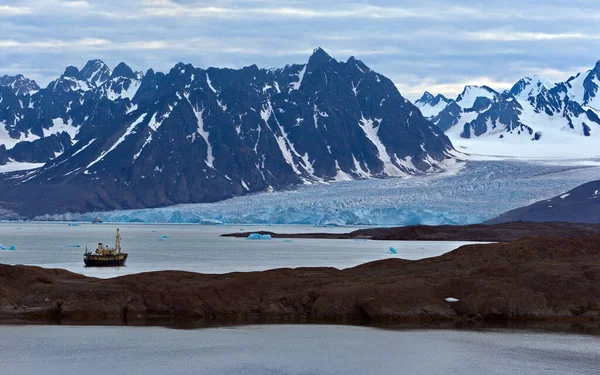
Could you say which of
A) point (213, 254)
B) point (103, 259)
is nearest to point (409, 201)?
point (213, 254)

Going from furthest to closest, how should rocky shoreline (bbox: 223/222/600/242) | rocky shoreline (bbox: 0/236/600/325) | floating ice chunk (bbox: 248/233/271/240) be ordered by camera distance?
floating ice chunk (bbox: 248/233/271/240) < rocky shoreline (bbox: 223/222/600/242) < rocky shoreline (bbox: 0/236/600/325)

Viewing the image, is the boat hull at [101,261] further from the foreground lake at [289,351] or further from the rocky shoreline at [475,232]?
the rocky shoreline at [475,232]

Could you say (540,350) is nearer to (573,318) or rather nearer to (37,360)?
(573,318)

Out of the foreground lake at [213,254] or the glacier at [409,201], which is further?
the glacier at [409,201]

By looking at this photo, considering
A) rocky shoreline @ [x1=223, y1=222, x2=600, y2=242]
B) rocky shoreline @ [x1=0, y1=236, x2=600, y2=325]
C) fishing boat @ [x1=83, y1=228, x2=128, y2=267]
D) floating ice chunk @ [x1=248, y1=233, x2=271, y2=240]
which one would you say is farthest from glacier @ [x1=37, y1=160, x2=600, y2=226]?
rocky shoreline @ [x1=0, y1=236, x2=600, y2=325]

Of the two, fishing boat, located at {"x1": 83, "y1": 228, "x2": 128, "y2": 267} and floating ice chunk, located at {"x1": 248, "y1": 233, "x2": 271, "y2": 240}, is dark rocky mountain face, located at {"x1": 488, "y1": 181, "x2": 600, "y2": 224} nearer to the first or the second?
floating ice chunk, located at {"x1": 248, "y1": 233, "x2": 271, "y2": 240}

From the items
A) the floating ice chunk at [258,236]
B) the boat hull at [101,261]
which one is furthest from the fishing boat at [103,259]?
the floating ice chunk at [258,236]

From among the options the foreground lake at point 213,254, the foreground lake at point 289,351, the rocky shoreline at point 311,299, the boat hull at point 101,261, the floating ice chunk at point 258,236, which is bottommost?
the floating ice chunk at point 258,236

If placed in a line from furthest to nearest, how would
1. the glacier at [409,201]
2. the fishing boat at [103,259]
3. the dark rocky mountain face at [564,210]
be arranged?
the glacier at [409,201]
the dark rocky mountain face at [564,210]
the fishing boat at [103,259]
